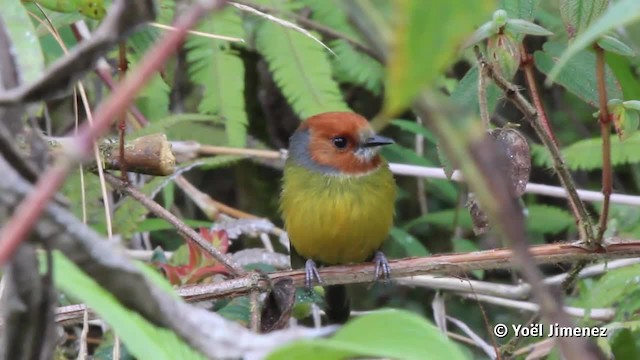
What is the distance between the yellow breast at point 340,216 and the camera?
3010 millimetres

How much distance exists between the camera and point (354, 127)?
3.24m

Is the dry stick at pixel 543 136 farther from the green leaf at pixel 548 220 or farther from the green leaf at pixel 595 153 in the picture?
the green leaf at pixel 548 220

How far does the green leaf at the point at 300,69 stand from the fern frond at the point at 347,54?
0.66 ft

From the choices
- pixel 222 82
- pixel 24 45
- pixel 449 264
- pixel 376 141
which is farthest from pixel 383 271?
pixel 24 45

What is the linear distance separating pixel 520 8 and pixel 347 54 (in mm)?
1484

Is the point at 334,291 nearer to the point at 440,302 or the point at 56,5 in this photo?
the point at 440,302

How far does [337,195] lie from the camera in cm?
309

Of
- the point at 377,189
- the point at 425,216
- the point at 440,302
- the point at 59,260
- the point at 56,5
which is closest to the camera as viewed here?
the point at 59,260

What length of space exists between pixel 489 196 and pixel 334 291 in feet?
8.22

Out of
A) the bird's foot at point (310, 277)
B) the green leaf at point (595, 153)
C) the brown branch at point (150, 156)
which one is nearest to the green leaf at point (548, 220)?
the green leaf at point (595, 153)

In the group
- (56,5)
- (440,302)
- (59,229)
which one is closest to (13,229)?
(59,229)

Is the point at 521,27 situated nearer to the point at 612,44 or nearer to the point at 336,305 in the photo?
the point at 612,44

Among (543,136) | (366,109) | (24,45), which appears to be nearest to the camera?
(24,45)

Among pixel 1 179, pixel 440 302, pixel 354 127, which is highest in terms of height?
pixel 354 127
